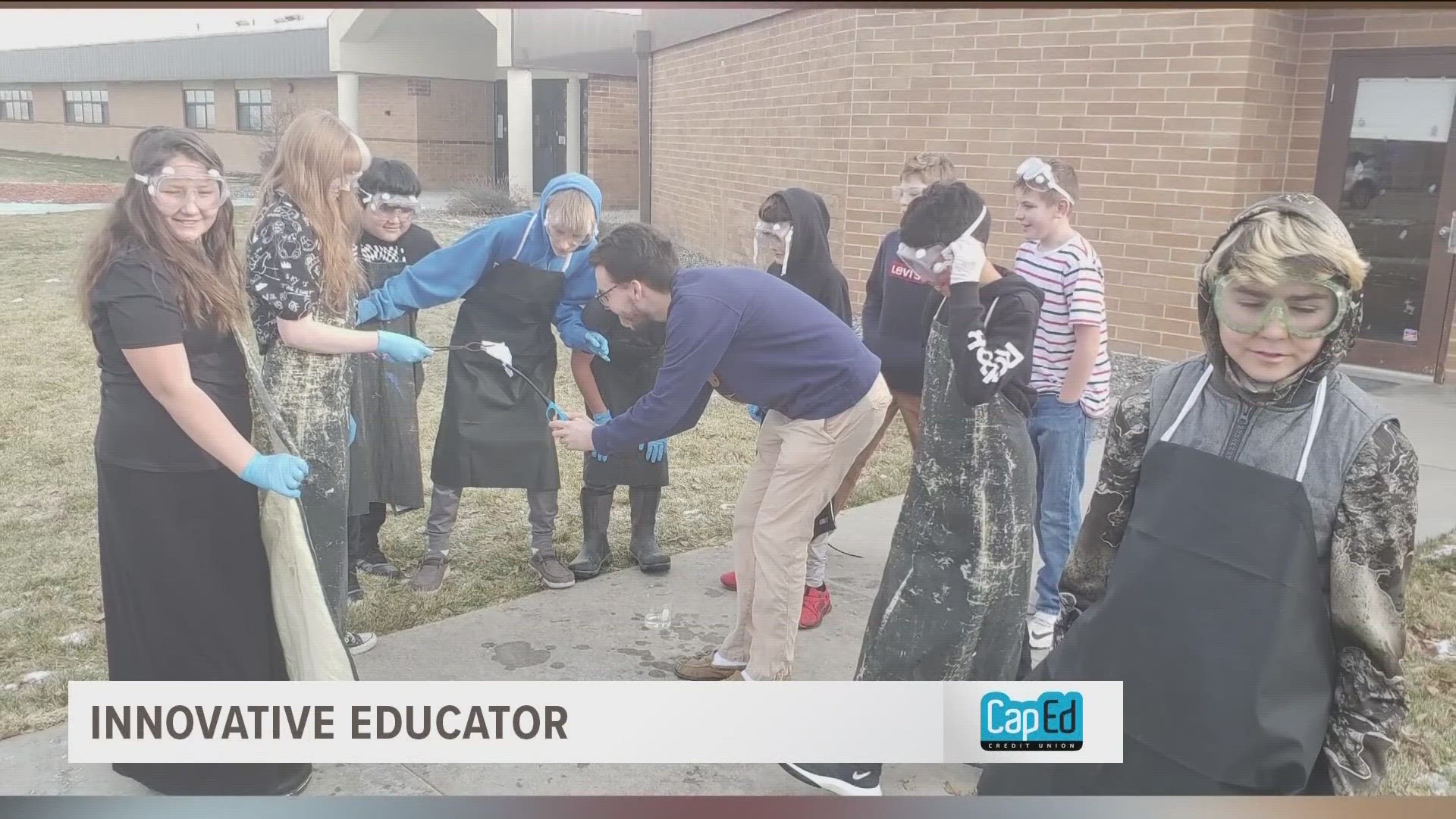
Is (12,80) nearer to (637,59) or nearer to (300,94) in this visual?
(300,94)

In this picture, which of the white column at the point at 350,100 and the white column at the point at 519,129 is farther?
the white column at the point at 519,129

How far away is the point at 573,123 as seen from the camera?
235cm

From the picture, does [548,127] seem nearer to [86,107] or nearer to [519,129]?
[519,129]

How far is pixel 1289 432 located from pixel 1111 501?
0.28 m

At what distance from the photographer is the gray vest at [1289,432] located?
4.33 feet

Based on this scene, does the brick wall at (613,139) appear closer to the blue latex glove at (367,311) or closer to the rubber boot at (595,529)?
the blue latex glove at (367,311)

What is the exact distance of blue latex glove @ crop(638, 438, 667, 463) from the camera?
10.9ft

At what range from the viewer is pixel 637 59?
2.28 meters

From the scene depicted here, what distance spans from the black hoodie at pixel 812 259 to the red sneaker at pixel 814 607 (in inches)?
33.9

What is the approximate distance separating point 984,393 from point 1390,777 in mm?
1346

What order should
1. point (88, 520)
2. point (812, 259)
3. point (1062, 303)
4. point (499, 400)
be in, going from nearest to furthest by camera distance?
point (1062, 303) → point (88, 520) → point (812, 259) → point (499, 400)

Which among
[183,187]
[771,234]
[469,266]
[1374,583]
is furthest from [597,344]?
[1374,583]

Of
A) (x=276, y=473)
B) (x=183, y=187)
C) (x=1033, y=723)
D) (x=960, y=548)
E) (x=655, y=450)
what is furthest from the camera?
(x=655, y=450)

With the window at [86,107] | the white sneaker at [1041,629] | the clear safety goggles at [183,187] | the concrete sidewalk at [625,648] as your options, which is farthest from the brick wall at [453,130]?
the white sneaker at [1041,629]
